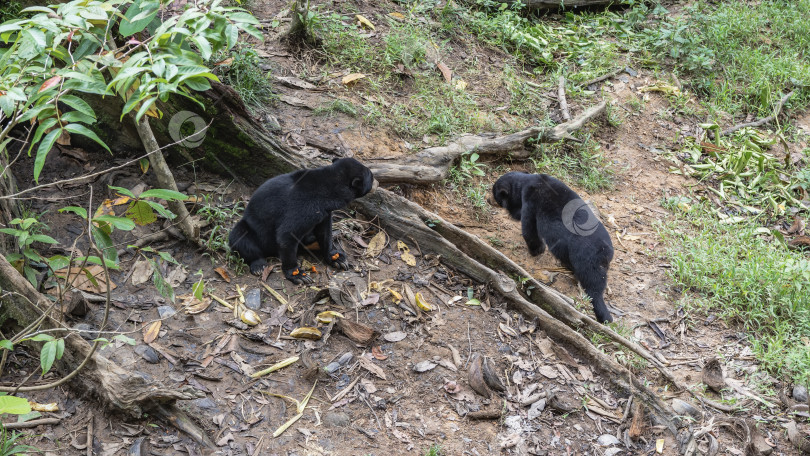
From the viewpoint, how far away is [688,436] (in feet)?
13.4

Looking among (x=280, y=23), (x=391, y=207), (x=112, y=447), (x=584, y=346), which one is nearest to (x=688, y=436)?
(x=584, y=346)

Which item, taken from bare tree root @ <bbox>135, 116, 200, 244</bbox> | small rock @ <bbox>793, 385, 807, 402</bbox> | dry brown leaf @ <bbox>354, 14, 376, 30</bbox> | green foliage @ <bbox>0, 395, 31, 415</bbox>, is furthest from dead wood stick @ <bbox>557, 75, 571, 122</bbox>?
green foliage @ <bbox>0, 395, 31, 415</bbox>

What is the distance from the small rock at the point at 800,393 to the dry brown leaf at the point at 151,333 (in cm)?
478

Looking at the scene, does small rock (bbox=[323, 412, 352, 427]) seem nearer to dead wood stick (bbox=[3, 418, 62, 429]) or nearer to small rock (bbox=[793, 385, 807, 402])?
dead wood stick (bbox=[3, 418, 62, 429])

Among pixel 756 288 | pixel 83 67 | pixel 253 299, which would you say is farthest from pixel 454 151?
pixel 83 67

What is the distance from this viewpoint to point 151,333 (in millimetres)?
4133

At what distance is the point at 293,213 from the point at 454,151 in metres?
2.25

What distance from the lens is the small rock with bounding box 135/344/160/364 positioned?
3.96 m

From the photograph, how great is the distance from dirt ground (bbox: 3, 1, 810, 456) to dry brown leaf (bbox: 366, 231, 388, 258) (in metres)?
0.05

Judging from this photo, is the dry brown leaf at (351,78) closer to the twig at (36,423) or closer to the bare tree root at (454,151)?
the bare tree root at (454,151)

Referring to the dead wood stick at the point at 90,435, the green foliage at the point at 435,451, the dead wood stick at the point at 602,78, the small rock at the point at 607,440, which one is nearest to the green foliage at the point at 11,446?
the dead wood stick at the point at 90,435

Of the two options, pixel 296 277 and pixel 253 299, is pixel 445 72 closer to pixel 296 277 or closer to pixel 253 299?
pixel 296 277

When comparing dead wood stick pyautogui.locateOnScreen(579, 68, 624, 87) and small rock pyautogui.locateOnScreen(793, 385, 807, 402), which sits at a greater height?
dead wood stick pyautogui.locateOnScreen(579, 68, 624, 87)

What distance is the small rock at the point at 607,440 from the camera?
412cm
